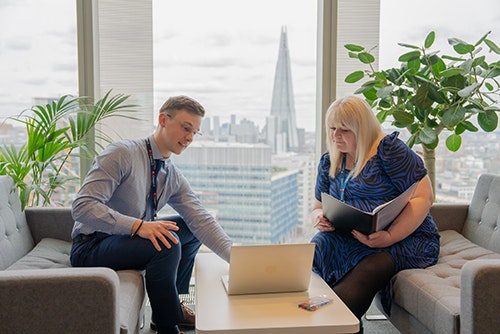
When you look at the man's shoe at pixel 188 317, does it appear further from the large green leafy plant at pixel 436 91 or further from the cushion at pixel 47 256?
the large green leafy plant at pixel 436 91

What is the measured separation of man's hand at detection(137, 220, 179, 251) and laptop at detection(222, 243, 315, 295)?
389mm

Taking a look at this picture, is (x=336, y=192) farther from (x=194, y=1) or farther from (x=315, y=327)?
(x=194, y=1)

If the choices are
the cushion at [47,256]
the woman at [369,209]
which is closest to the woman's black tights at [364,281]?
the woman at [369,209]

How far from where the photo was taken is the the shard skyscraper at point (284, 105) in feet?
12.2

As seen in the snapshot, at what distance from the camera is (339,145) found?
8.58ft

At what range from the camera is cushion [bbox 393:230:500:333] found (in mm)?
1991

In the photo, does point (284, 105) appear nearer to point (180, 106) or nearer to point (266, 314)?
point (180, 106)

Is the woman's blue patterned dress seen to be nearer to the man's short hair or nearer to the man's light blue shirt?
the man's light blue shirt

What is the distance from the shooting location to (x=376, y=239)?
2395mm

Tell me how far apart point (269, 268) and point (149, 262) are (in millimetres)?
625

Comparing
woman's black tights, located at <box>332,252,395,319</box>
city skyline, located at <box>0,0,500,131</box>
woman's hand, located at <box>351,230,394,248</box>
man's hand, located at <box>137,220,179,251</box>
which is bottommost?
woman's black tights, located at <box>332,252,395,319</box>

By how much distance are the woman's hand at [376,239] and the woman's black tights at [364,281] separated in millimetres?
41

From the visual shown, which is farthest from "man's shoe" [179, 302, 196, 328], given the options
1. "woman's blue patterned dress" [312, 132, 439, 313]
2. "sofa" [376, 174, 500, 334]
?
"sofa" [376, 174, 500, 334]

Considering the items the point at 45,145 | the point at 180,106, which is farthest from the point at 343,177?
the point at 45,145
